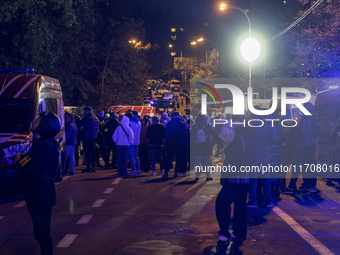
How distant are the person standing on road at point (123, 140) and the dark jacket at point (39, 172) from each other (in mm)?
8842

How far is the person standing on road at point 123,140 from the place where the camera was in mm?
14258

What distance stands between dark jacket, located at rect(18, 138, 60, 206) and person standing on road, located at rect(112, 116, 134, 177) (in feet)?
29.0

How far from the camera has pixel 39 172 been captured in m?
5.27

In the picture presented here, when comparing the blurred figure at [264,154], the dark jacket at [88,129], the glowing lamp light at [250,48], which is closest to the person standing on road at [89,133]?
the dark jacket at [88,129]

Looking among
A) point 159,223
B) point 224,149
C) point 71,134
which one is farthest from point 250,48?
point 159,223

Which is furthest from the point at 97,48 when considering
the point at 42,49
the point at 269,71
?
the point at 42,49

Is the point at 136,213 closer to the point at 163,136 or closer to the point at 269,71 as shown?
the point at 163,136

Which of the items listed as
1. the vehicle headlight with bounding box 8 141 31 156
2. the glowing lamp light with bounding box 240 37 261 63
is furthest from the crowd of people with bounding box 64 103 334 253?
the glowing lamp light with bounding box 240 37 261 63

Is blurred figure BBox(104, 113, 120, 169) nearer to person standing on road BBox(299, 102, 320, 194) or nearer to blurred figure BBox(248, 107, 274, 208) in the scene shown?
person standing on road BBox(299, 102, 320, 194)

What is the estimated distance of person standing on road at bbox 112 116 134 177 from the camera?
14.3 meters

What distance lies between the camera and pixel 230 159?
741 cm

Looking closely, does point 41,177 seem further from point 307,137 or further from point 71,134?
point 71,134

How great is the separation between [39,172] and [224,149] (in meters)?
4.50

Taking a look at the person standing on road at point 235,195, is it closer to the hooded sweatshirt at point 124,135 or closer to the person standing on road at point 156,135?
the hooded sweatshirt at point 124,135
